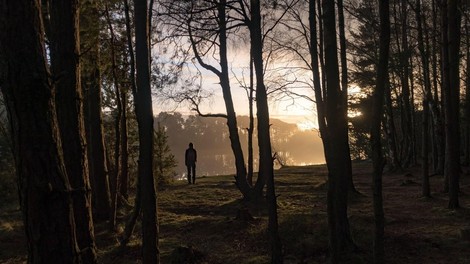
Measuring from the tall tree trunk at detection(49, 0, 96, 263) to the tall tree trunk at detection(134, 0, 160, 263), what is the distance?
937 mm

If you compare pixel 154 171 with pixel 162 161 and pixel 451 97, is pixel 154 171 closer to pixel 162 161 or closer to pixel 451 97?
pixel 451 97

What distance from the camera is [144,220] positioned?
20.7 ft

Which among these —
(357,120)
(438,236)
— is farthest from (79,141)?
(357,120)

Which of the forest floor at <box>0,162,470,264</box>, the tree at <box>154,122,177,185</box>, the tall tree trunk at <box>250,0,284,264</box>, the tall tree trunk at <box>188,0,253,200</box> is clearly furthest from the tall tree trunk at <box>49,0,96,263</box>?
the tree at <box>154,122,177,185</box>

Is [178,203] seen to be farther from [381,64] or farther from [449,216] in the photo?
[381,64]

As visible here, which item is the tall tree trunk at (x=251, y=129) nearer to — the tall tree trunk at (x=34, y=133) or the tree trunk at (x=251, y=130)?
the tree trunk at (x=251, y=130)

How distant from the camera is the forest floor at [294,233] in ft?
Result: 24.4

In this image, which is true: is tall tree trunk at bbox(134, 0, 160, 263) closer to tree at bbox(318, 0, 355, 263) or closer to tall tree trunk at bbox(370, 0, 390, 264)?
tree at bbox(318, 0, 355, 263)

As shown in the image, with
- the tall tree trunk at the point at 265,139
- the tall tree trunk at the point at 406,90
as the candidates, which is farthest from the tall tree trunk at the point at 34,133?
the tall tree trunk at the point at 406,90

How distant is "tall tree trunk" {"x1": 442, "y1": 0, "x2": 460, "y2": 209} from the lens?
10.7 m

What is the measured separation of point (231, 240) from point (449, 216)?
5560mm

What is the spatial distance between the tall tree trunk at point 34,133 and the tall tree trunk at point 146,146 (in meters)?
2.75

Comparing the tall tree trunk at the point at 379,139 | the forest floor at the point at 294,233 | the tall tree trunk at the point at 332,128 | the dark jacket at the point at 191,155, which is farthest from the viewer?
the dark jacket at the point at 191,155

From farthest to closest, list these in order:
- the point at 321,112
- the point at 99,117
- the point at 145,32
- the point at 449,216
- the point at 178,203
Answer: the point at 178,203, the point at 321,112, the point at 99,117, the point at 449,216, the point at 145,32
